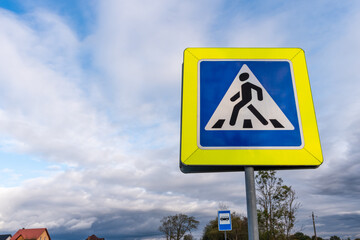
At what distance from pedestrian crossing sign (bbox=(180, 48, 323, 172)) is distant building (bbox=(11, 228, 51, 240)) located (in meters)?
92.7

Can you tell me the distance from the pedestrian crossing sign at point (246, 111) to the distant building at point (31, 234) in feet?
304

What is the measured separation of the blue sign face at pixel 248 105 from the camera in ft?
7.00

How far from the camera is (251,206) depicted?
1.88 metres

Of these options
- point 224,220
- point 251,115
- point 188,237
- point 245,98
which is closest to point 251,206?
point 251,115

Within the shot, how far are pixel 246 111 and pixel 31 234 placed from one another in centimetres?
9528

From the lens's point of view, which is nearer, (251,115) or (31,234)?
(251,115)

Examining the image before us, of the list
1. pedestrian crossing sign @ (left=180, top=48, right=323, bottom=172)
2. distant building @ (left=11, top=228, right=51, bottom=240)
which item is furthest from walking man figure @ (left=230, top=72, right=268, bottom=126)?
distant building @ (left=11, top=228, right=51, bottom=240)

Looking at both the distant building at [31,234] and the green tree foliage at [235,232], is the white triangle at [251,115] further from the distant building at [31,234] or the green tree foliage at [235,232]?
the distant building at [31,234]

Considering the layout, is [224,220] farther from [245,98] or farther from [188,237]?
[188,237]

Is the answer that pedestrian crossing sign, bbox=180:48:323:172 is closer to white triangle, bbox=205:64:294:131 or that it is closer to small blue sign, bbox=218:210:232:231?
white triangle, bbox=205:64:294:131

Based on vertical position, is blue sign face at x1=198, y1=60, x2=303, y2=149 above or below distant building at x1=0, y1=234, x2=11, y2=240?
above

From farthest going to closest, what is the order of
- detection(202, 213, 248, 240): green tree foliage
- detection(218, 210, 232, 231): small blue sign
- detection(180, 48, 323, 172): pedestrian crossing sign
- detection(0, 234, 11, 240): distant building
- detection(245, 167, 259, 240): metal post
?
detection(0, 234, 11, 240): distant building, detection(202, 213, 248, 240): green tree foliage, detection(218, 210, 232, 231): small blue sign, detection(180, 48, 323, 172): pedestrian crossing sign, detection(245, 167, 259, 240): metal post

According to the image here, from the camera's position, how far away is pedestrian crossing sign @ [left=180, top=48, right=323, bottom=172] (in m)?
2.09

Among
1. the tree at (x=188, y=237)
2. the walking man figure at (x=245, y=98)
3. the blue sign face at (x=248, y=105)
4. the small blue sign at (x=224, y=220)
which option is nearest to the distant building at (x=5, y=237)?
the tree at (x=188, y=237)
